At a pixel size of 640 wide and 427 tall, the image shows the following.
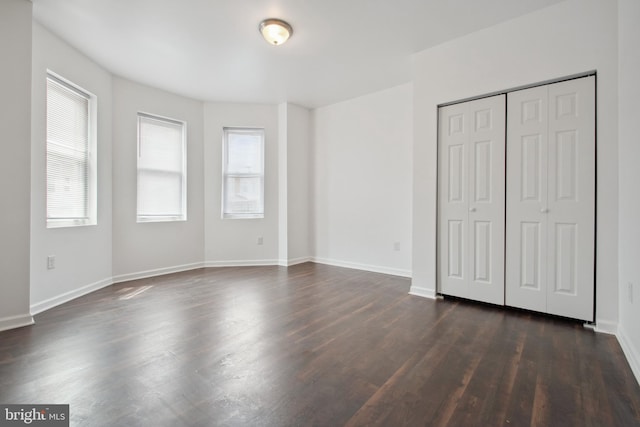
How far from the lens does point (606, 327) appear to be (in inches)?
94.1

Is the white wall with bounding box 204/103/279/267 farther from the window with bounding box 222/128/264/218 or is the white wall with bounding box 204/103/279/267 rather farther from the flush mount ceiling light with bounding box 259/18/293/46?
the flush mount ceiling light with bounding box 259/18/293/46

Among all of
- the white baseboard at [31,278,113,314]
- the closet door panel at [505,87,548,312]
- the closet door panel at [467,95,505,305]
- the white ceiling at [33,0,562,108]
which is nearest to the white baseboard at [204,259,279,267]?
the white baseboard at [31,278,113,314]

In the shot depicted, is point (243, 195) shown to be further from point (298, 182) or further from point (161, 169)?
point (161, 169)

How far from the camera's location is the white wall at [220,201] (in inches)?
201

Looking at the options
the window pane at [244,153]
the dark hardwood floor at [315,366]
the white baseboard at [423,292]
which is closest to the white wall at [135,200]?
the window pane at [244,153]

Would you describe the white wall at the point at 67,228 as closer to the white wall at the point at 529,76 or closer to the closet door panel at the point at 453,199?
the white wall at the point at 529,76

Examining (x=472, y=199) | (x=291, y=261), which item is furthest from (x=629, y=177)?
(x=291, y=261)

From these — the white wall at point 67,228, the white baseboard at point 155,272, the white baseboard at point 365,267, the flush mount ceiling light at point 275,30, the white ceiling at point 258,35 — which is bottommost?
the white baseboard at point 155,272

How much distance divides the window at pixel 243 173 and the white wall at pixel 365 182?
105cm

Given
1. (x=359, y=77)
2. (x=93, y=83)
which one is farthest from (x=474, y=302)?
(x=93, y=83)

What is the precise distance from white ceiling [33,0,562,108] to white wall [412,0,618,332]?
0.56 ft

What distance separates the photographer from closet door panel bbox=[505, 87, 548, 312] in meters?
2.71

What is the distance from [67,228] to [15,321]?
1.11 meters

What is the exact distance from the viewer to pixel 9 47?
2.45m
